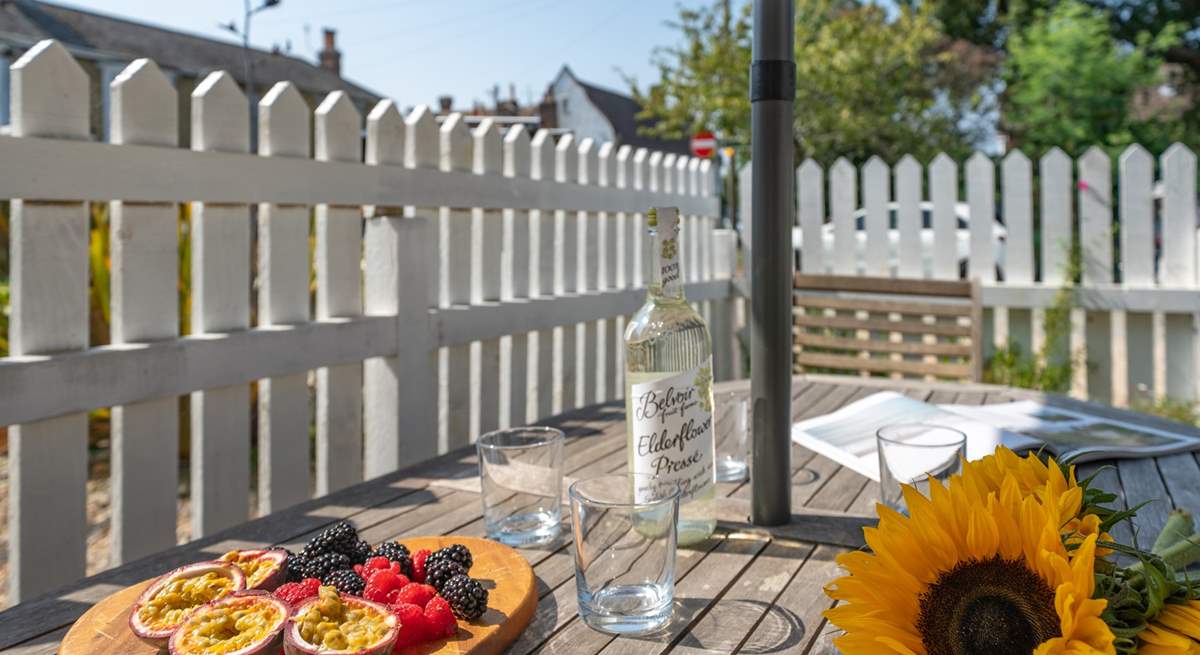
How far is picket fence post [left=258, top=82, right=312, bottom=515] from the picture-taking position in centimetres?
206

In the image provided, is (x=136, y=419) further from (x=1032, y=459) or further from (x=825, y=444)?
(x=1032, y=459)

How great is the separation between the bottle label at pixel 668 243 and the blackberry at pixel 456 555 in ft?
1.18

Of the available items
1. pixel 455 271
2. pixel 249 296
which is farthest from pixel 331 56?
pixel 249 296

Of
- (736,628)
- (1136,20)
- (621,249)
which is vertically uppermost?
(1136,20)

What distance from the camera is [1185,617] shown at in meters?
0.47

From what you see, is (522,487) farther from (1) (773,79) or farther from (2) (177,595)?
(1) (773,79)

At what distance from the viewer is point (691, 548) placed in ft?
3.25

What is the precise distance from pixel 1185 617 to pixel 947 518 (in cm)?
13

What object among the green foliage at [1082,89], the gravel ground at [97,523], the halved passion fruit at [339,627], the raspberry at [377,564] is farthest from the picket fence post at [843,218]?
the green foliage at [1082,89]

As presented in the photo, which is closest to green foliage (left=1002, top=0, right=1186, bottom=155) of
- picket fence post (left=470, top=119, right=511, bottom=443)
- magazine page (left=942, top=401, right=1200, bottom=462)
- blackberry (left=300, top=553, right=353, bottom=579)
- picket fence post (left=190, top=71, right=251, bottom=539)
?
picket fence post (left=470, top=119, right=511, bottom=443)

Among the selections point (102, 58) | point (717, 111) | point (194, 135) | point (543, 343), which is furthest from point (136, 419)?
point (102, 58)

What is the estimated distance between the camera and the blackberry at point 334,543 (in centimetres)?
85

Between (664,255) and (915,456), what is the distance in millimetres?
383

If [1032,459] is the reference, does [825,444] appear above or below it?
below
